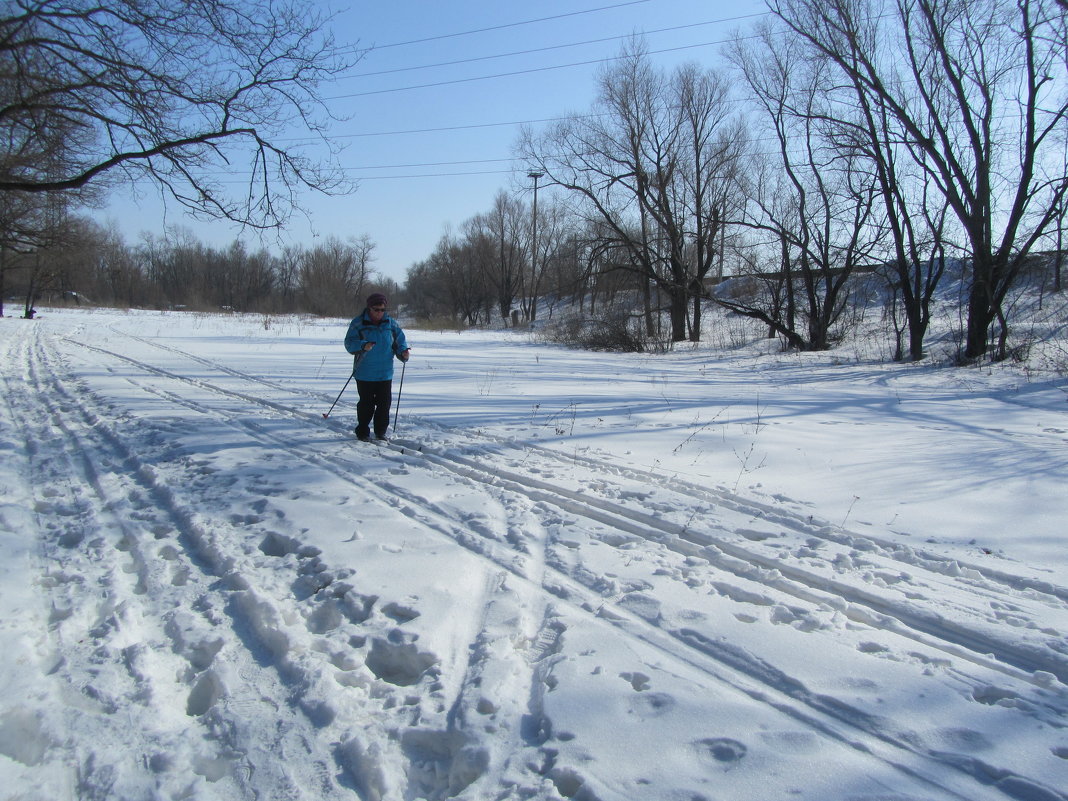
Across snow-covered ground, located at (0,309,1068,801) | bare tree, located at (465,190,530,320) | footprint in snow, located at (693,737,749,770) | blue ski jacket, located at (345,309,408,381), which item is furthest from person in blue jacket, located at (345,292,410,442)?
bare tree, located at (465,190,530,320)

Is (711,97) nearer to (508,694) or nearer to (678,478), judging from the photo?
(678,478)

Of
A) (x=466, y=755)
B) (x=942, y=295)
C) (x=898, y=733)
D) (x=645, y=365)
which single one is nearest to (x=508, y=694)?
(x=466, y=755)

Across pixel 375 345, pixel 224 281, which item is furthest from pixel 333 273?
pixel 375 345

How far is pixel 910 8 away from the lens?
16125 mm

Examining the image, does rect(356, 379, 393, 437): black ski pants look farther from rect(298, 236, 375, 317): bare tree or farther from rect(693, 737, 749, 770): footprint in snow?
rect(298, 236, 375, 317): bare tree

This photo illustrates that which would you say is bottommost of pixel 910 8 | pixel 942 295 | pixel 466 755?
pixel 466 755

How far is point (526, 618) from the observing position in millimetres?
3303

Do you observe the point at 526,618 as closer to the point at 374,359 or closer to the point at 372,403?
the point at 372,403

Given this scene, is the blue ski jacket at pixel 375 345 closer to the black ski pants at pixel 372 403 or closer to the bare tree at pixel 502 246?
the black ski pants at pixel 372 403

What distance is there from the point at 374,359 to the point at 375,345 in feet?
0.64

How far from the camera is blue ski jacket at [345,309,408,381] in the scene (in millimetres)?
7344

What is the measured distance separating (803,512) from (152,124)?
10203 millimetres

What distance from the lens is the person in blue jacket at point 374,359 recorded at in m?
7.31

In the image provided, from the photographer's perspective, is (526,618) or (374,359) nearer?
(526,618)
